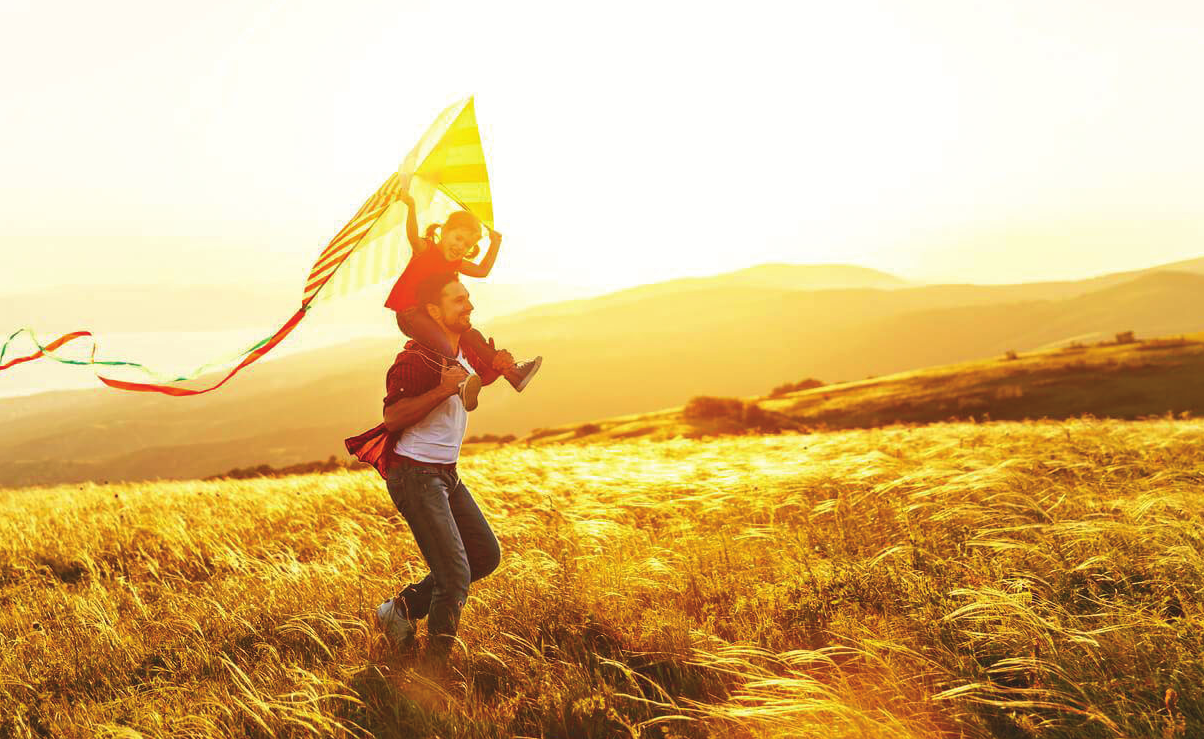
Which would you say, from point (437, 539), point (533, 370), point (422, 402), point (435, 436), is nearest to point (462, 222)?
point (533, 370)

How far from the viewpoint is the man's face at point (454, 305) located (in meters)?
3.57

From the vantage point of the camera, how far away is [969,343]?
444 feet

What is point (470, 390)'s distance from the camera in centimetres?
329

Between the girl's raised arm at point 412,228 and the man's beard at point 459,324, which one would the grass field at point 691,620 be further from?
the girl's raised arm at point 412,228

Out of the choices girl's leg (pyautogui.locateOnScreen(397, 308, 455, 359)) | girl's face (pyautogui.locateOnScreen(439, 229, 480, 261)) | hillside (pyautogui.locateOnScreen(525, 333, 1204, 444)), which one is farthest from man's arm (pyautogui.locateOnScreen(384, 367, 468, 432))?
hillside (pyautogui.locateOnScreen(525, 333, 1204, 444))

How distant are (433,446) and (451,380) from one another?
42 cm

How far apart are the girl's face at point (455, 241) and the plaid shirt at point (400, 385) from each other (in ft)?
1.82

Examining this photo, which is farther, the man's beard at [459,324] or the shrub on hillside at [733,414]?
the shrub on hillside at [733,414]

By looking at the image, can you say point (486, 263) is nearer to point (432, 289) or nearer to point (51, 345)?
point (432, 289)

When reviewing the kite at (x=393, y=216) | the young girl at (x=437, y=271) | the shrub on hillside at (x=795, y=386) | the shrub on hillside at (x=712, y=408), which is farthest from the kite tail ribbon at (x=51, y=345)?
the shrub on hillside at (x=795, y=386)

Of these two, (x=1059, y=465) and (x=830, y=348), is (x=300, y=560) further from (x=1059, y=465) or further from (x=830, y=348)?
(x=830, y=348)

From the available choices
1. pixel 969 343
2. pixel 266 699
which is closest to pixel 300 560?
pixel 266 699

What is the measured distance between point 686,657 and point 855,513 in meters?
3.11

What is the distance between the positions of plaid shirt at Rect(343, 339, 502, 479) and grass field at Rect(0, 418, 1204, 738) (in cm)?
110
